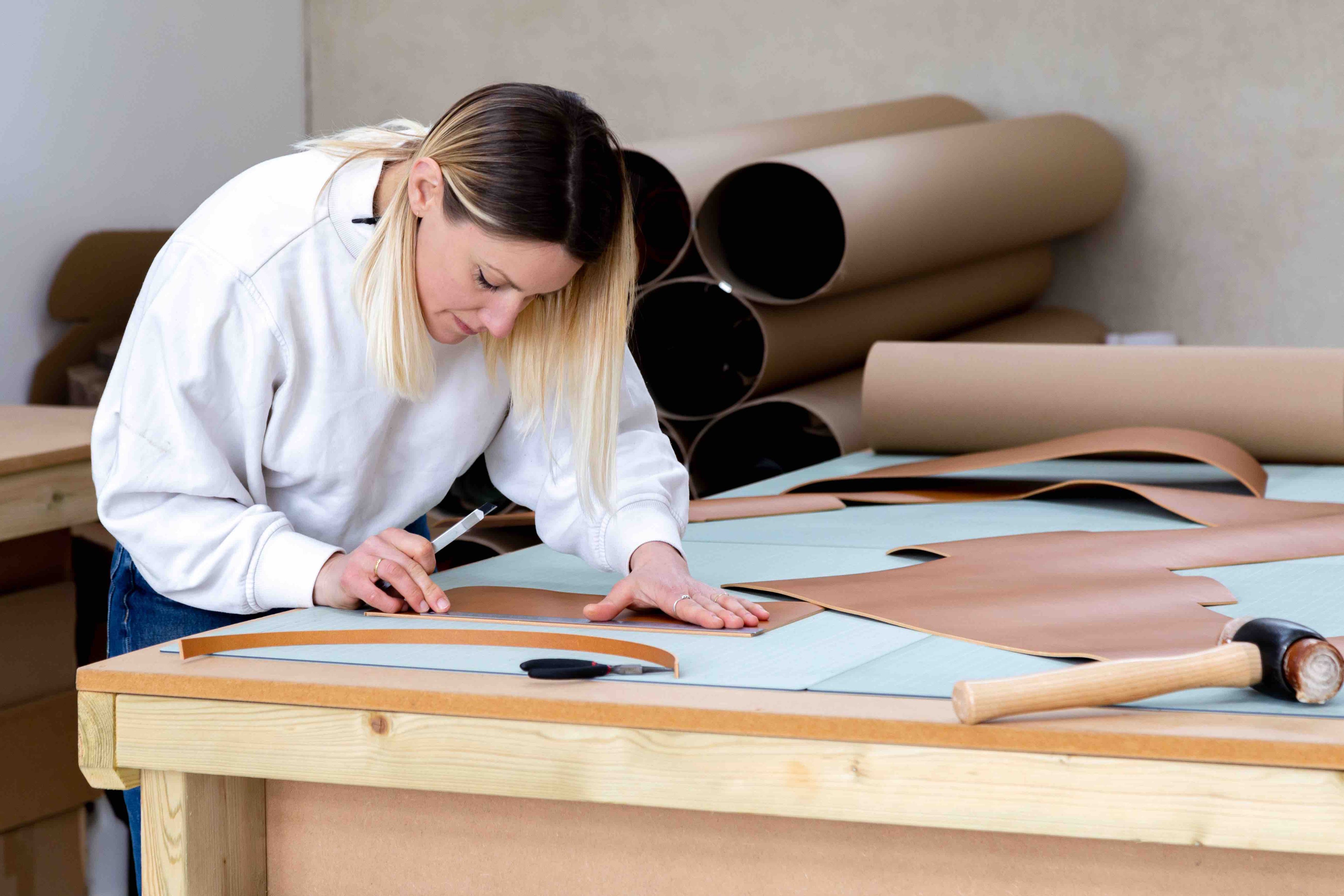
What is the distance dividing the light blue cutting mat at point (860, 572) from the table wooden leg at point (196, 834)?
0.12 m

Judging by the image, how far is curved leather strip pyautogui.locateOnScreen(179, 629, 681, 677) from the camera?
3.87ft

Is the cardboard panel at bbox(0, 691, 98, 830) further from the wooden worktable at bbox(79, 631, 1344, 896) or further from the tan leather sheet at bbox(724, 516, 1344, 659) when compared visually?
the tan leather sheet at bbox(724, 516, 1344, 659)

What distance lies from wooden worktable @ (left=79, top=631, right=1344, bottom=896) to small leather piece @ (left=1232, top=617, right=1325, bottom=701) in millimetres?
50

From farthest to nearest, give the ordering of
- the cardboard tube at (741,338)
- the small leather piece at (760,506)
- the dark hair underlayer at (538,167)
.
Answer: the cardboard tube at (741,338) < the small leather piece at (760,506) < the dark hair underlayer at (538,167)

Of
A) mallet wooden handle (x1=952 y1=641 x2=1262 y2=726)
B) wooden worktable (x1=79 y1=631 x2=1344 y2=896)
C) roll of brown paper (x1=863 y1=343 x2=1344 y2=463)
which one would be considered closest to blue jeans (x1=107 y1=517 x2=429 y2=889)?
wooden worktable (x1=79 y1=631 x2=1344 y2=896)

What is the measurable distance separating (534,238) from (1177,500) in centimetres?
117

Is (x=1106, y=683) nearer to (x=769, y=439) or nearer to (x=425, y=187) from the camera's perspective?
(x=425, y=187)

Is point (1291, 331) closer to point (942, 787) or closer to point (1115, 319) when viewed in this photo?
point (1115, 319)

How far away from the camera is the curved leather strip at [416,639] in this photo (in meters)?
1.18

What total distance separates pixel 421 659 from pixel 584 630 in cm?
17

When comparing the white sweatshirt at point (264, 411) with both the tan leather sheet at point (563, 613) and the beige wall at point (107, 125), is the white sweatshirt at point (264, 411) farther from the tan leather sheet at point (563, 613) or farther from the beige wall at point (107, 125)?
the beige wall at point (107, 125)

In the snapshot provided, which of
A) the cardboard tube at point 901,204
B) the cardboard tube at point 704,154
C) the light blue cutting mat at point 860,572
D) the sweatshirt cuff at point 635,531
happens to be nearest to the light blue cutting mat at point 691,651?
the light blue cutting mat at point 860,572

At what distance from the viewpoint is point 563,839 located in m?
1.13

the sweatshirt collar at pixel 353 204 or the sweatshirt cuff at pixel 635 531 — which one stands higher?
the sweatshirt collar at pixel 353 204
